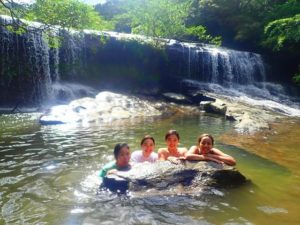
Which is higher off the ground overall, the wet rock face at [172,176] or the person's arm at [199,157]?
the person's arm at [199,157]

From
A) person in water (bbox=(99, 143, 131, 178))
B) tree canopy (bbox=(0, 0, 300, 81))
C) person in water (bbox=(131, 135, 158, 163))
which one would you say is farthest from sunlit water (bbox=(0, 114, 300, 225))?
tree canopy (bbox=(0, 0, 300, 81))

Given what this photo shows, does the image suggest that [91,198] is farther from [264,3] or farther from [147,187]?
[264,3]

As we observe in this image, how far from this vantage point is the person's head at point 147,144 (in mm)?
6900

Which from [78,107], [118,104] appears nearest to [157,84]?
[118,104]

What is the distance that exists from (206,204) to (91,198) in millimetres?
1817

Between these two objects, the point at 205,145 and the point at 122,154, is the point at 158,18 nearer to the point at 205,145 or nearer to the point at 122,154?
the point at 205,145

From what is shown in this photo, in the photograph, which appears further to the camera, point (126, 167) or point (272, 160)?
point (272, 160)

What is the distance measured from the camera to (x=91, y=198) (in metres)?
5.98

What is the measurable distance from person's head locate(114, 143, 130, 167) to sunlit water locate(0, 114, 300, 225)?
630 millimetres

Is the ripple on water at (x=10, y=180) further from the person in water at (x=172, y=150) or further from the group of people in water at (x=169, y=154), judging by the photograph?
the person in water at (x=172, y=150)

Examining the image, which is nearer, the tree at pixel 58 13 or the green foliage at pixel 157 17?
the tree at pixel 58 13

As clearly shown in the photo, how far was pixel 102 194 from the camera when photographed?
6.13 m

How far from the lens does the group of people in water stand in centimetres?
660

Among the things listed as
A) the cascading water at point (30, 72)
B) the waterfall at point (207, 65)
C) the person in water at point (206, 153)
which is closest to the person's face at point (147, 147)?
the person in water at point (206, 153)
